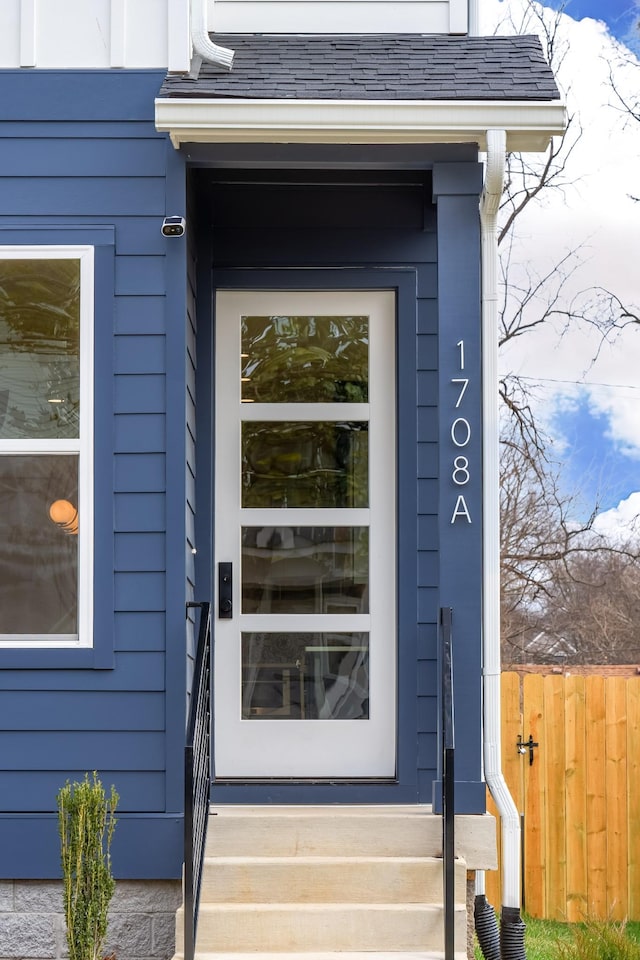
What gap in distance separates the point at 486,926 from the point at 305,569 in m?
1.58

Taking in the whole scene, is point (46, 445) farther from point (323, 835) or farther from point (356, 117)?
point (323, 835)

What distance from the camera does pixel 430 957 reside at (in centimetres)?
361

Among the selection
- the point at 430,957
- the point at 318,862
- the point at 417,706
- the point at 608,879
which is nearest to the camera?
the point at 430,957

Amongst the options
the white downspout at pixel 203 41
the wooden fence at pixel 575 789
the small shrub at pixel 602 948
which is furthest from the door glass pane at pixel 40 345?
the wooden fence at pixel 575 789

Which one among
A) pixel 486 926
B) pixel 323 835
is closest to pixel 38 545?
pixel 323 835

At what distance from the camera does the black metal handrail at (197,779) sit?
136 inches

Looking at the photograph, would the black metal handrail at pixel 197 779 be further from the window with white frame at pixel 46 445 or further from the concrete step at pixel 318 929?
the window with white frame at pixel 46 445

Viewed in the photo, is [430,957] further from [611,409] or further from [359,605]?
[611,409]

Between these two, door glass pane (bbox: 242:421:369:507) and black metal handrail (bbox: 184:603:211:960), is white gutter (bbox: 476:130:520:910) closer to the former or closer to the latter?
door glass pane (bbox: 242:421:369:507)

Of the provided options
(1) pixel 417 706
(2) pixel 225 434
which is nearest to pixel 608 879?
(1) pixel 417 706

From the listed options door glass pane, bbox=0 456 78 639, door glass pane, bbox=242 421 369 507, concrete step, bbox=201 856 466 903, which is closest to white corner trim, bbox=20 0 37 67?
door glass pane, bbox=0 456 78 639

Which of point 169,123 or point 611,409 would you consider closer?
point 169,123

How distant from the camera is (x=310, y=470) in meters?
4.72

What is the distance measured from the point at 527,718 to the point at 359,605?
7.16 ft
